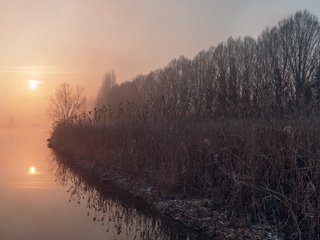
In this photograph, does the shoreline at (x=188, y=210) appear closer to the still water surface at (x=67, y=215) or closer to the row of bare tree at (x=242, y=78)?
the still water surface at (x=67, y=215)

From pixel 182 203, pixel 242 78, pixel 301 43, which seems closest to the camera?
pixel 182 203

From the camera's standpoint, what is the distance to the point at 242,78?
45.0 meters

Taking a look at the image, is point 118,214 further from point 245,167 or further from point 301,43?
point 301,43

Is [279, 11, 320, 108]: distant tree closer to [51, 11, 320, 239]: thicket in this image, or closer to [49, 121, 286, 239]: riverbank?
[51, 11, 320, 239]: thicket

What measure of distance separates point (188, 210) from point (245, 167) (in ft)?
6.66

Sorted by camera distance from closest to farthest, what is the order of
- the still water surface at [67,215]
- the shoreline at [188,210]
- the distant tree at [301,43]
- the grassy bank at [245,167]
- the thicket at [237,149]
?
the grassy bank at [245,167]
the thicket at [237,149]
the shoreline at [188,210]
the still water surface at [67,215]
the distant tree at [301,43]

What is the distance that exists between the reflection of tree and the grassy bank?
1.19m

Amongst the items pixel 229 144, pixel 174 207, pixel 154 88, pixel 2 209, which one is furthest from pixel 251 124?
pixel 154 88

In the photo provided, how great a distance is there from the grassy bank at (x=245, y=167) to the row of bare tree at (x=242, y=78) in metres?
0.53

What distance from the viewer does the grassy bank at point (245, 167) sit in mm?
7888

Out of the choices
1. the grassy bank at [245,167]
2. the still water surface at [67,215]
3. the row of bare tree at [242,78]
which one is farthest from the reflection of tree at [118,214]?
the row of bare tree at [242,78]

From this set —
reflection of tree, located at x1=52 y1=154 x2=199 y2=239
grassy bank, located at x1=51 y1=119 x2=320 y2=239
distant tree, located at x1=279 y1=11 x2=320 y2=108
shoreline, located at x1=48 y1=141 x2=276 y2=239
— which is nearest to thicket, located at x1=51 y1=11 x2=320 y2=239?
grassy bank, located at x1=51 y1=119 x2=320 y2=239

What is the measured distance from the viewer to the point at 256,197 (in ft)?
28.9

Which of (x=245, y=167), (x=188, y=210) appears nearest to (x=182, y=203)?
(x=188, y=210)
